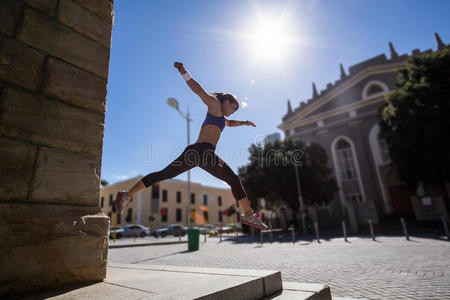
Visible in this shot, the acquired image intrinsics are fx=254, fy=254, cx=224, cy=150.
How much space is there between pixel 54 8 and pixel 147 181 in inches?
86.7

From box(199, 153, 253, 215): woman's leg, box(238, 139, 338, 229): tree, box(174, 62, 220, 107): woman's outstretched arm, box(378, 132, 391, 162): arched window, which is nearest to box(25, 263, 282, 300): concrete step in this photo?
box(199, 153, 253, 215): woman's leg

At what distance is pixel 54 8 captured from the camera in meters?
2.85

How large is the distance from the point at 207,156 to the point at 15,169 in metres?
1.85

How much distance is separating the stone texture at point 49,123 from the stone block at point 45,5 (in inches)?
38.7

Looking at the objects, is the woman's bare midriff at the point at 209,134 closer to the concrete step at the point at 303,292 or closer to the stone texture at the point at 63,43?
the stone texture at the point at 63,43

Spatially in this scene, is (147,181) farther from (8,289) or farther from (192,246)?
(192,246)

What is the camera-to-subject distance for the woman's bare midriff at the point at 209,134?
10.4 feet

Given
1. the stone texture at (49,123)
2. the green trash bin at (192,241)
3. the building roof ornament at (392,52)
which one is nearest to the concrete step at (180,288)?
the stone texture at (49,123)

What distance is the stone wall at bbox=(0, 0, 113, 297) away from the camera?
222 centimetres

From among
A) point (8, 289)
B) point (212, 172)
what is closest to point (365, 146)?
point (212, 172)

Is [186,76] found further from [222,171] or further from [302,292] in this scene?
[302,292]

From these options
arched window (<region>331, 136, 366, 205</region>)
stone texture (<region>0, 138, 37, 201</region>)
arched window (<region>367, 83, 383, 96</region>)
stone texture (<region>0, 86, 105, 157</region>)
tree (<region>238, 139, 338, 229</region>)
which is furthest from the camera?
arched window (<region>367, 83, 383, 96</region>)

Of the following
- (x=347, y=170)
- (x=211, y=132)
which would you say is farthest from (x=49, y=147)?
(x=347, y=170)

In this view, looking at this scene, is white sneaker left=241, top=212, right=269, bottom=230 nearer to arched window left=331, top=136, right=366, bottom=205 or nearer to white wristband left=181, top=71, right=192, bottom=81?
white wristband left=181, top=71, right=192, bottom=81
